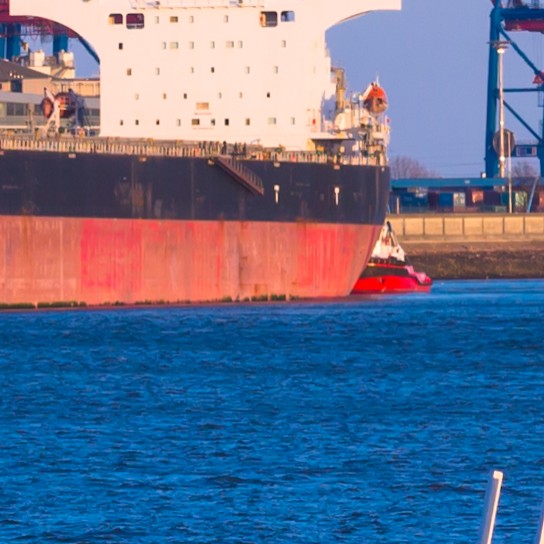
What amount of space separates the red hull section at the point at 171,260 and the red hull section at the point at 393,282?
4.70 m

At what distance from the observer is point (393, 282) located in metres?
50.8

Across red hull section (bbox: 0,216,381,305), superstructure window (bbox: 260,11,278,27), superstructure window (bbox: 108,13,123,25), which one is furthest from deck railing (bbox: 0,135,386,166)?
superstructure window (bbox: 108,13,123,25)

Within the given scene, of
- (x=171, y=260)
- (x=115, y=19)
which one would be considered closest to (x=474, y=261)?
(x=115, y=19)

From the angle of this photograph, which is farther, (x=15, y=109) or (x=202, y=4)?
(x=15, y=109)

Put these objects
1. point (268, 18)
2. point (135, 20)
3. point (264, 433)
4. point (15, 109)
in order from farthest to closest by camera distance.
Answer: point (15, 109) < point (135, 20) < point (268, 18) < point (264, 433)

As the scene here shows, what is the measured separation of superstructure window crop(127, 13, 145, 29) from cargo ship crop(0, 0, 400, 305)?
7cm

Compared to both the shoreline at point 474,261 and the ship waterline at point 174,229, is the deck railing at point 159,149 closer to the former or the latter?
the ship waterline at point 174,229

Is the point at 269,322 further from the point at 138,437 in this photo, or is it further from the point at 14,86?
the point at 14,86

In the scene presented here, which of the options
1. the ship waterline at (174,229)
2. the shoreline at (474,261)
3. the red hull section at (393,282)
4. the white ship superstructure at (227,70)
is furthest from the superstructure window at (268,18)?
the shoreline at (474,261)

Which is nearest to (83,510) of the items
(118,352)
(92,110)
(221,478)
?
(221,478)

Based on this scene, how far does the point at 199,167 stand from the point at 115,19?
799cm

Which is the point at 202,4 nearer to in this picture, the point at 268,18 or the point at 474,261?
the point at 268,18

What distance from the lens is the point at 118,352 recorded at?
1185 inches

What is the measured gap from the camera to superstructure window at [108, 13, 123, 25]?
4625 centimetres
